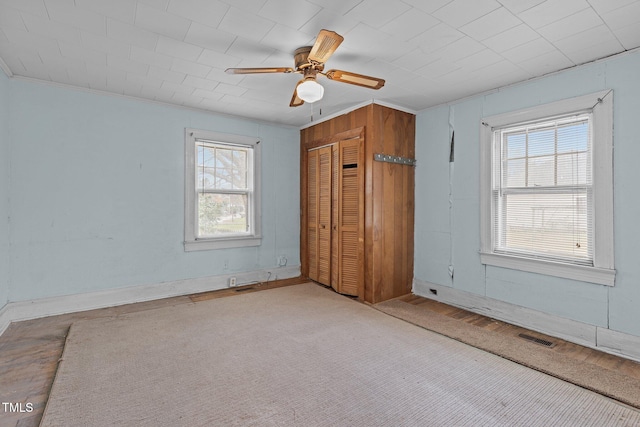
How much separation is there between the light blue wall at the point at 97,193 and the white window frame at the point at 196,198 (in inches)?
3.3

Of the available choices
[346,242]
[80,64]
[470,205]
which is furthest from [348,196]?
[80,64]

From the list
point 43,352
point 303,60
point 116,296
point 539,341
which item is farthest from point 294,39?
point 116,296

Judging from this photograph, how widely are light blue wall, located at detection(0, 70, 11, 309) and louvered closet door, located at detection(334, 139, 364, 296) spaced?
3.71 metres

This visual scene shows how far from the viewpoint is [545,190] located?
3.12 m

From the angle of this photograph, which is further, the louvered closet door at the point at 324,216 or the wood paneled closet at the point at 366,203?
the louvered closet door at the point at 324,216

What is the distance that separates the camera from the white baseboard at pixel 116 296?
127 inches

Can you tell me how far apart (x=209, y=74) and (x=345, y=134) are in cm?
191

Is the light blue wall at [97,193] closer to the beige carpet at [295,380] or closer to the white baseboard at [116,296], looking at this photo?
the white baseboard at [116,296]

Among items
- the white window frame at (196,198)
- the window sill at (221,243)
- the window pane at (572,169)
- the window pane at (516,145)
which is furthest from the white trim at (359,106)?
the window sill at (221,243)

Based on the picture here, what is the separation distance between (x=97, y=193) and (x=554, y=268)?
204 inches

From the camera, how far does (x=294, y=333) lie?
297cm

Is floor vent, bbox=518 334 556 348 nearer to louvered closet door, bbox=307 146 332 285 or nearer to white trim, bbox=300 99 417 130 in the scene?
louvered closet door, bbox=307 146 332 285

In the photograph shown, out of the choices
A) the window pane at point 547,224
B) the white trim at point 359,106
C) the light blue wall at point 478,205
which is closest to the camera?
the light blue wall at point 478,205

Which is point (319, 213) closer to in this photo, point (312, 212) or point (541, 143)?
point (312, 212)
